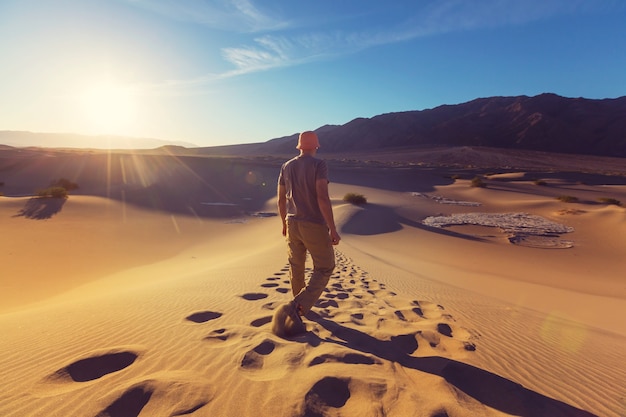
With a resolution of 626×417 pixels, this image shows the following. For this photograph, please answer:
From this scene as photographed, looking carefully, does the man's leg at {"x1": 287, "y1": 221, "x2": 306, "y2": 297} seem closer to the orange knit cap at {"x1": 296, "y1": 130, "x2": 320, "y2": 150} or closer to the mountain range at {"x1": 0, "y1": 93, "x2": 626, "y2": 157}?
the orange knit cap at {"x1": 296, "y1": 130, "x2": 320, "y2": 150}

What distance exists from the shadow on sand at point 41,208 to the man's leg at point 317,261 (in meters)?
14.4

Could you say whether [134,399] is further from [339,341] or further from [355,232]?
[355,232]

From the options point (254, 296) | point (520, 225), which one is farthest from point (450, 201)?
point (254, 296)

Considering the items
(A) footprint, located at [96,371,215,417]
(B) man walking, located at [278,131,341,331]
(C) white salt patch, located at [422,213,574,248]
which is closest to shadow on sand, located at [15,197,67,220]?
(B) man walking, located at [278,131,341,331]

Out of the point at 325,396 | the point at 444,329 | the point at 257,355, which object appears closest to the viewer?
the point at 325,396

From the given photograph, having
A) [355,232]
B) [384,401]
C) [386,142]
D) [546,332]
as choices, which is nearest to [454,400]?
[384,401]

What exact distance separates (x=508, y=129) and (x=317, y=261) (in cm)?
10898

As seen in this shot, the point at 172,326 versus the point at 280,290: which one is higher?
the point at 172,326

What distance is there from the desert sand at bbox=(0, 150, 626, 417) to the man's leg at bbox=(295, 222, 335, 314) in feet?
Result: 1.19

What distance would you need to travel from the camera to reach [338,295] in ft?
16.9

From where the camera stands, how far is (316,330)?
362 cm

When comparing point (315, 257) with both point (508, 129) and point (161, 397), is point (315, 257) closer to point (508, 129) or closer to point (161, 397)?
point (161, 397)

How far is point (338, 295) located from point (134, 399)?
322 centimetres

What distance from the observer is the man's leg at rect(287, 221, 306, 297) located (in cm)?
373
